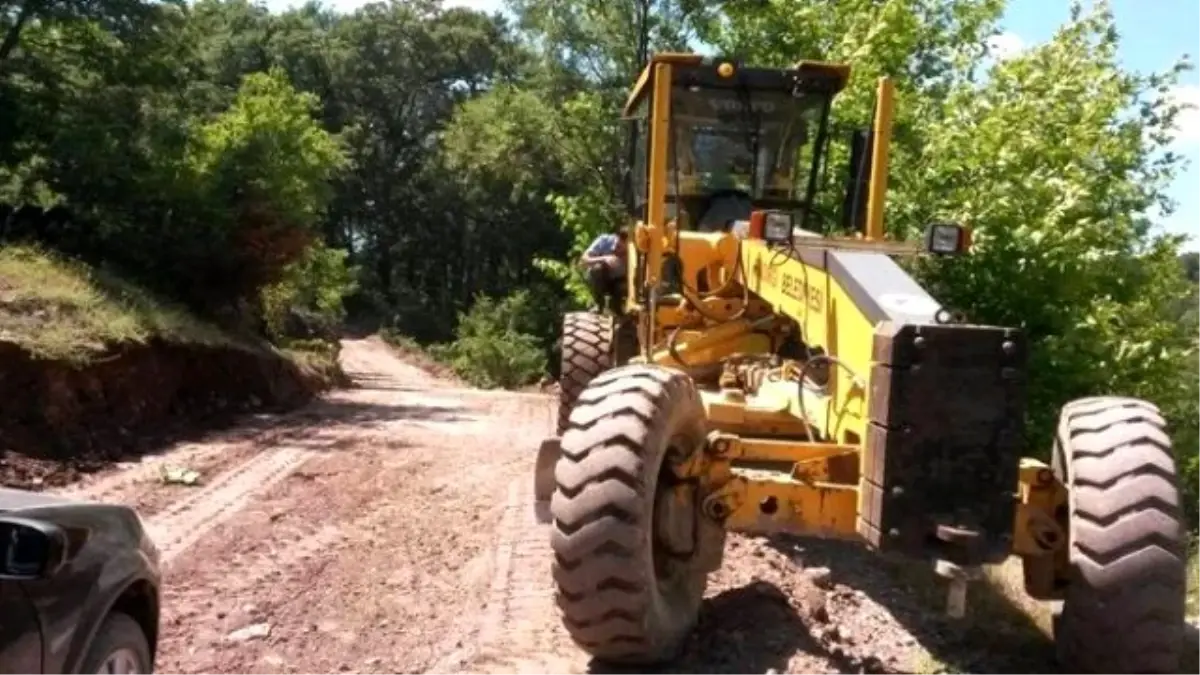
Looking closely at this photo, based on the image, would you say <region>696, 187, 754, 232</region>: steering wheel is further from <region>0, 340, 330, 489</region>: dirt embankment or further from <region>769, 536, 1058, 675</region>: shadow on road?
<region>0, 340, 330, 489</region>: dirt embankment

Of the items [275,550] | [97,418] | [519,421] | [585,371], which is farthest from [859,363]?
[519,421]

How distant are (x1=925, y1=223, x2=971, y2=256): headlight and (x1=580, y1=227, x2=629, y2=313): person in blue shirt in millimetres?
4899

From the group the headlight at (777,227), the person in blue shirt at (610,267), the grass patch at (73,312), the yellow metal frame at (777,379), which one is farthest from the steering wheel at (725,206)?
the grass patch at (73,312)

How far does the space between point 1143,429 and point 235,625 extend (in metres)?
4.47

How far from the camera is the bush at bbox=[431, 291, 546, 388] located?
129 ft

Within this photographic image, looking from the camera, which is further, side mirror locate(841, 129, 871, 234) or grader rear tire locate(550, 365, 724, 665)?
side mirror locate(841, 129, 871, 234)

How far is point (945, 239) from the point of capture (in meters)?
6.85

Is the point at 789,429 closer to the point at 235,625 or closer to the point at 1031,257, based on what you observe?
the point at 235,625

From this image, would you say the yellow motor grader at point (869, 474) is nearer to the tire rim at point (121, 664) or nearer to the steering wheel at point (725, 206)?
the steering wheel at point (725, 206)

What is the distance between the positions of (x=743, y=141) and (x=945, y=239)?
3165 millimetres

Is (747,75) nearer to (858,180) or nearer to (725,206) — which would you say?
(725,206)

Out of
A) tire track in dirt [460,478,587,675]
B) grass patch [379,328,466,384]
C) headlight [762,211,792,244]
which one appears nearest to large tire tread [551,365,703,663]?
tire track in dirt [460,478,587,675]

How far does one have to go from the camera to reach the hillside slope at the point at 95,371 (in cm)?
1238

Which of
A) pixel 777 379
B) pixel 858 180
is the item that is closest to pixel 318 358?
pixel 858 180
